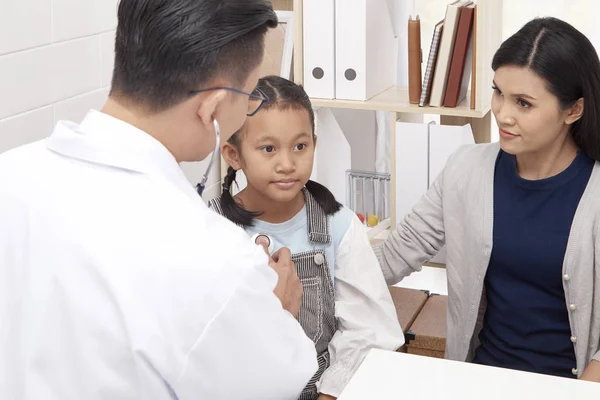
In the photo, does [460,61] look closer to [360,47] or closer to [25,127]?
[360,47]

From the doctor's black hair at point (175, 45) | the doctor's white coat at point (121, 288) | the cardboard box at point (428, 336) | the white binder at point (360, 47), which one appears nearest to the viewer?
the doctor's white coat at point (121, 288)

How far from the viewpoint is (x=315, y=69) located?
257 centimetres

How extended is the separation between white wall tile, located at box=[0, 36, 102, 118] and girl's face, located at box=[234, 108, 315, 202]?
1.76 ft

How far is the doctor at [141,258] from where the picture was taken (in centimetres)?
93

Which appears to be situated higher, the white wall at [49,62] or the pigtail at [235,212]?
the white wall at [49,62]

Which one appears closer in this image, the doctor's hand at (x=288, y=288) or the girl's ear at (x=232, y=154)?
the doctor's hand at (x=288, y=288)

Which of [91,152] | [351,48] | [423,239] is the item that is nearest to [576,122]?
[423,239]

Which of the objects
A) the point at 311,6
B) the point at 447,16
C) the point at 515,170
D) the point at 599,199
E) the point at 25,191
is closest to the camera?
the point at 25,191

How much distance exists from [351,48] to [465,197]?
0.80 meters

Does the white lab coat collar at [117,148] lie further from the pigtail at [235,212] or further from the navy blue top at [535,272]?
the navy blue top at [535,272]

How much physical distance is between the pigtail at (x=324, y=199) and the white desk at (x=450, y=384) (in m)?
0.48

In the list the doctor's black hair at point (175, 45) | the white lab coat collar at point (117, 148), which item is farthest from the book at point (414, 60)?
the white lab coat collar at point (117, 148)

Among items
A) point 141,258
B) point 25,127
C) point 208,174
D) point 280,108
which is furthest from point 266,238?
point 141,258

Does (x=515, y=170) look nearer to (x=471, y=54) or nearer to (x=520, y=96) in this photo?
(x=520, y=96)
